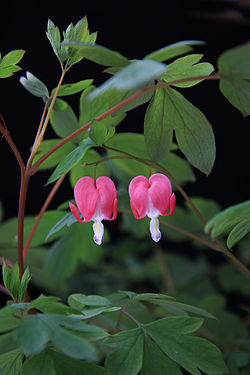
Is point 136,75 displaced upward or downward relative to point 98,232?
upward

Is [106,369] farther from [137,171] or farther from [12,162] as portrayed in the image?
[12,162]

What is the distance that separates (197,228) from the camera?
1.98m

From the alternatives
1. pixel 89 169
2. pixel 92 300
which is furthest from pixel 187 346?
pixel 89 169

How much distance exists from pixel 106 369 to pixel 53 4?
212 centimetres

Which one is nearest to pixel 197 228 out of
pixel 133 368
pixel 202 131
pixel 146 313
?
pixel 146 313

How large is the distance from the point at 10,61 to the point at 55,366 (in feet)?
2.24

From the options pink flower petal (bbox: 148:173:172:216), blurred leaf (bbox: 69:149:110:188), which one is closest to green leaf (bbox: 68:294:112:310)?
pink flower petal (bbox: 148:173:172:216)

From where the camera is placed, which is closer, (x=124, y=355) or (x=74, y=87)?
(x=124, y=355)

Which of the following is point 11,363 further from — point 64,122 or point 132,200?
point 64,122

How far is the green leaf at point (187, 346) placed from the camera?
877 mm

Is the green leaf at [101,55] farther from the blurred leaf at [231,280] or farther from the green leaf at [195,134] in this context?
Answer: the blurred leaf at [231,280]

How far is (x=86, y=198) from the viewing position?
1000 millimetres

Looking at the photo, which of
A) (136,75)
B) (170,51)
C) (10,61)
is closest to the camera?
(136,75)

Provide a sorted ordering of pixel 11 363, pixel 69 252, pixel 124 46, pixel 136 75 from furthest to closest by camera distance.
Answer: pixel 124 46
pixel 69 252
pixel 11 363
pixel 136 75
